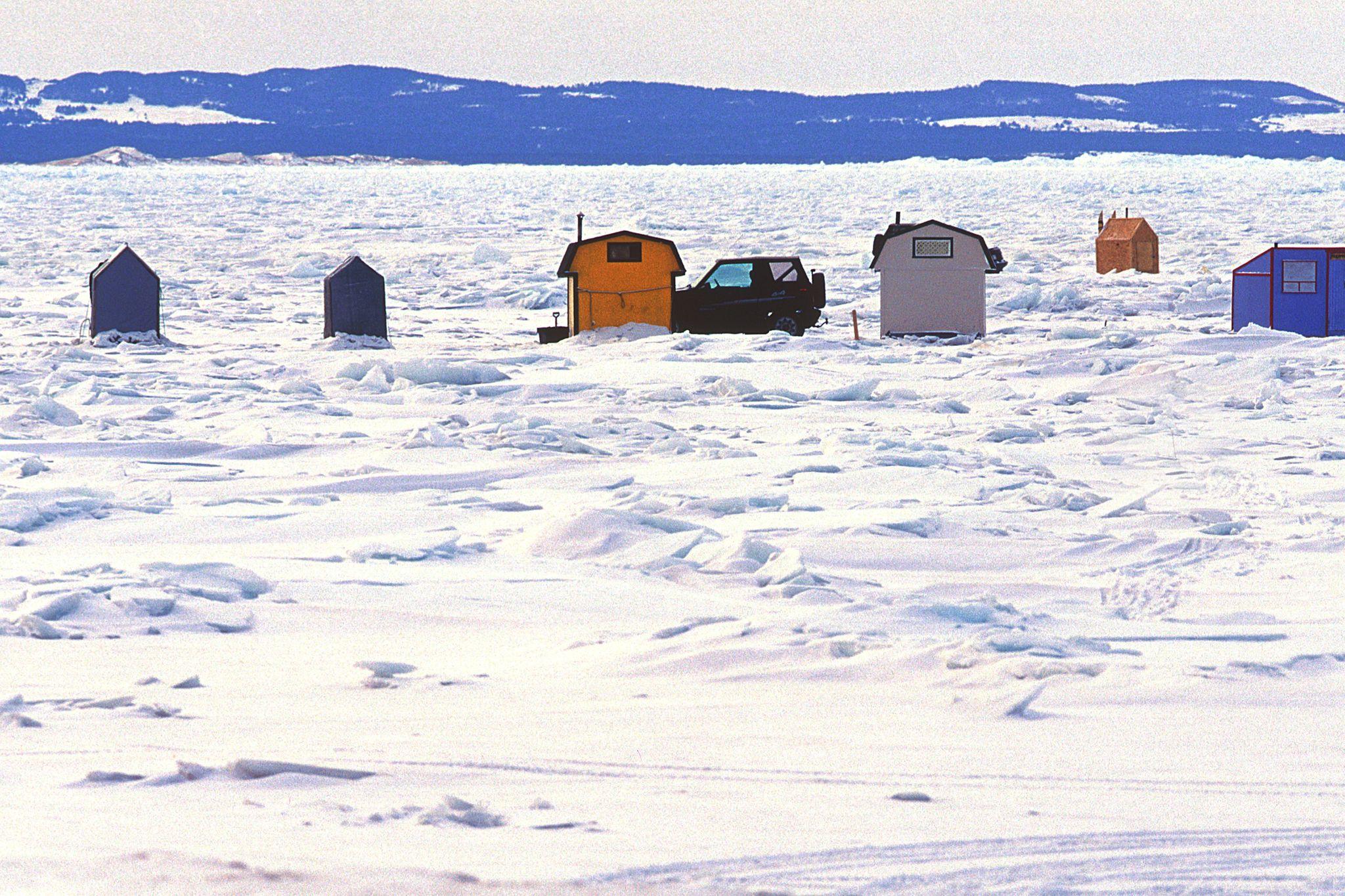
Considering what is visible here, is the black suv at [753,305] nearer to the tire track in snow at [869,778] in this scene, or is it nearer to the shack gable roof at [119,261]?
the shack gable roof at [119,261]

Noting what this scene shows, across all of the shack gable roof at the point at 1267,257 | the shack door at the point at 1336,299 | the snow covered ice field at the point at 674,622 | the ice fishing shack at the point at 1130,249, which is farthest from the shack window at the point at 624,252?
→ the ice fishing shack at the point at 1130,249

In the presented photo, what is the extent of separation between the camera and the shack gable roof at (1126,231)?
23.8 metres

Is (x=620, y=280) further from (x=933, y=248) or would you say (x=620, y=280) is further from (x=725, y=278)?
(x=933, y=248)

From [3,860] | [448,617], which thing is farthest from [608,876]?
[448,617]

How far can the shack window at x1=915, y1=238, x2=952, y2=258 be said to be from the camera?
16.2m

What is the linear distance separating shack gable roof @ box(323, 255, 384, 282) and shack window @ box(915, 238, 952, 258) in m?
5.20

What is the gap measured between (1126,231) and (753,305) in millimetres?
9449

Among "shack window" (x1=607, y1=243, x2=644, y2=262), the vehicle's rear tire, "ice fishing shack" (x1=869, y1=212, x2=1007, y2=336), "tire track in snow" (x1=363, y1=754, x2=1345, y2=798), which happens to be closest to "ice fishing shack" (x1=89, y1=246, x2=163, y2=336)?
"shack window" (x1=607, y1=243, x2=644, y2=262)

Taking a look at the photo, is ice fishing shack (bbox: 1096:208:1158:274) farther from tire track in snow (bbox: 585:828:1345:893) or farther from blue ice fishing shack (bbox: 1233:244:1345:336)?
tire track in snow (bbox: 585:828:1345:893)

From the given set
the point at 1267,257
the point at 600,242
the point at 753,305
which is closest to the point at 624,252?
the point at 600,242

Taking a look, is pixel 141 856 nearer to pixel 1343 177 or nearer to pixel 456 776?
pixel 456 776

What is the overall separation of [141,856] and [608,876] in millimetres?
954

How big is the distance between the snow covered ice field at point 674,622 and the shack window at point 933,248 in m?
1.97

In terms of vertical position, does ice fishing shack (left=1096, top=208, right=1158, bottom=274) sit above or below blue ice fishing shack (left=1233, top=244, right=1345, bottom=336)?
above
